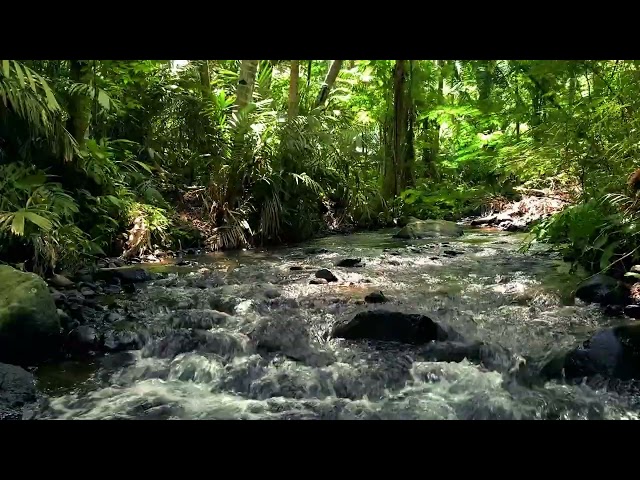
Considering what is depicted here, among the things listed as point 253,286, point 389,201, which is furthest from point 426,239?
point 253,286

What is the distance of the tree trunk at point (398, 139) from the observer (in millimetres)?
13148

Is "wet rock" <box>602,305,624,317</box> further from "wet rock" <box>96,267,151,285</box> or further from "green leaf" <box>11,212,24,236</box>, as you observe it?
"green leaf" <box>11,212,24,236</box>

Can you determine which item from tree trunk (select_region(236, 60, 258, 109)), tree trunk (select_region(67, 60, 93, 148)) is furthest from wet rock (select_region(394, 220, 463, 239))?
tree trunk (select_region(67, 60, 93, 148))

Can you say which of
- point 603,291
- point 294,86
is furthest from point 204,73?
point 603,291

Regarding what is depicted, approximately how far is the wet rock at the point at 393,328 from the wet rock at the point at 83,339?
71.6 inches

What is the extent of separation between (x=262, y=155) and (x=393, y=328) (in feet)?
17.9

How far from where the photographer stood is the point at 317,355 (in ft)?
12.4

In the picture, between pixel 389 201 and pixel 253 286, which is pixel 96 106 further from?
pixel 389 201

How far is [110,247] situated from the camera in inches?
282

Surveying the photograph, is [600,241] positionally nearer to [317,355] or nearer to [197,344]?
[317,355]

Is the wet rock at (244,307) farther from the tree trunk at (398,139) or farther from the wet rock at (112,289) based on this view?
the tree trunk at (398,139)

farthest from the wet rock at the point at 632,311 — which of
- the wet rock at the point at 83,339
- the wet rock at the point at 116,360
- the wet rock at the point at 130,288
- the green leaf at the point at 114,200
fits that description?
the green leaf at the point at 114,200
